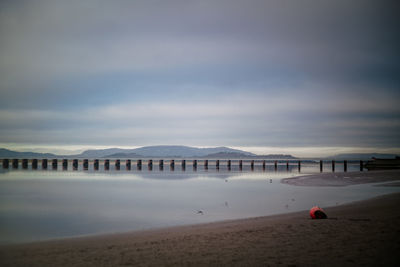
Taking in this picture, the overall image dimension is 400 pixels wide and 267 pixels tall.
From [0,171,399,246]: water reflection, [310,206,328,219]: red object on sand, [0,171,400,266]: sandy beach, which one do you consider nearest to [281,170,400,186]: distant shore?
[0,171,399,246]: water reflection

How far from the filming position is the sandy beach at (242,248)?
20.5 ft

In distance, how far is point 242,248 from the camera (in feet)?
23.4

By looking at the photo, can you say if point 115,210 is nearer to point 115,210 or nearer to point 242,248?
point 115,210

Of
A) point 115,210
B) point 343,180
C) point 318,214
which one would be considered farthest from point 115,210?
point 343,180

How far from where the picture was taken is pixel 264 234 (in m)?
8.34

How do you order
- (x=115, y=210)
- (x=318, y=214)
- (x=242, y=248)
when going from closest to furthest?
1. (x=242, y=248)
2. (x=318, y=214)
3. (x=115, y=210)

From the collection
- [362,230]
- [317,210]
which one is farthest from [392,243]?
[317,210]

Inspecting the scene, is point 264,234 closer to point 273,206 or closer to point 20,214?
point 273,206

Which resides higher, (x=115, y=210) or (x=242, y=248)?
(x=242, y=248)

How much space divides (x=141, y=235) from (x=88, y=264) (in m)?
3.21

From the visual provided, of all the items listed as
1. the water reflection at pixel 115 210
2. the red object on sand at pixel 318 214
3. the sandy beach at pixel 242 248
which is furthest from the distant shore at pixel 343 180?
the sandy beach at pixel 242 248

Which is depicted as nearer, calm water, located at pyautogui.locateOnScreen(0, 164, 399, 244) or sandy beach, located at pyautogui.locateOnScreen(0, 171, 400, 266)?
sandy beach, located at pyautogui.locateOnScreen(0, 171, 400, 266)

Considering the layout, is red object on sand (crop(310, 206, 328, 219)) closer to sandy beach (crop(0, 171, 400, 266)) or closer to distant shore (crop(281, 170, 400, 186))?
sandy beach (crop(0, 171, 400, 266))

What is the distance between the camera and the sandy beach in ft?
20.5
